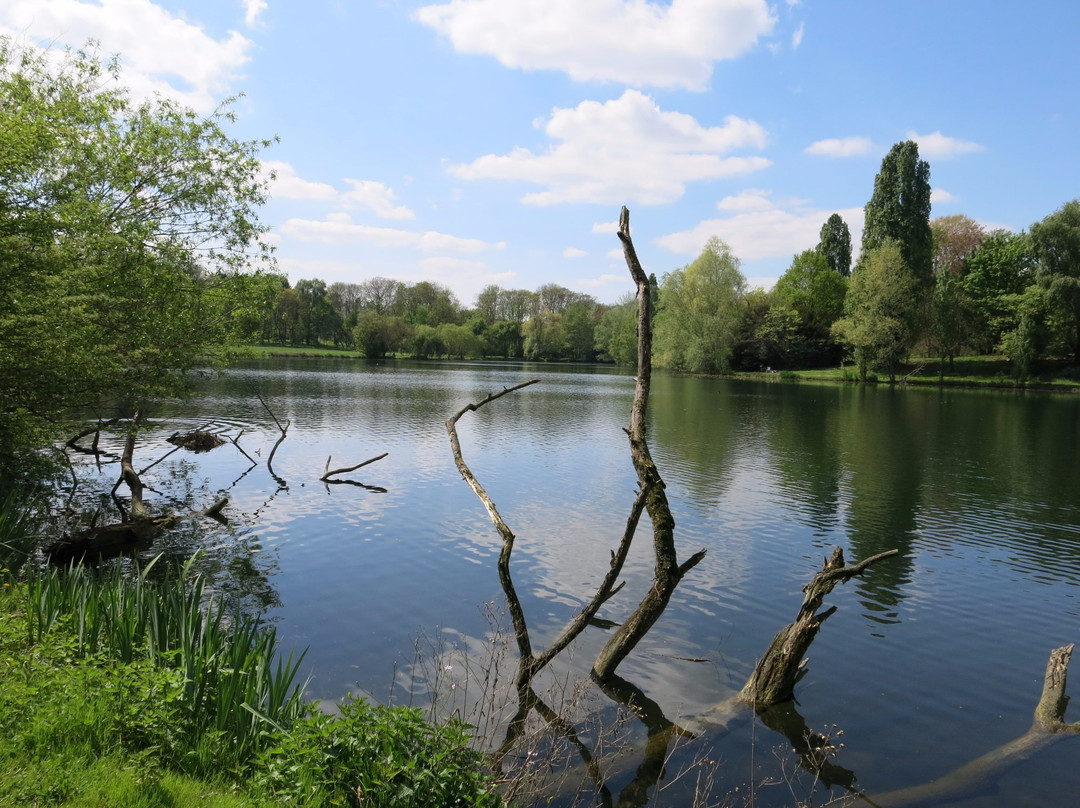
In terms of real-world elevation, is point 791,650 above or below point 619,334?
below

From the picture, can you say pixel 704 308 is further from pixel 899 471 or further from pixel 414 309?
pixel 414 309

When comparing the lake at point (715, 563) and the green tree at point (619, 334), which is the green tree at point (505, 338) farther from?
the lake at point (715, 563)

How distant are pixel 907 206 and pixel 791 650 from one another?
2858 inches

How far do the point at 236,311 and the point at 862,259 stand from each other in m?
67.0

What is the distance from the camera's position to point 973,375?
A: 70062mm

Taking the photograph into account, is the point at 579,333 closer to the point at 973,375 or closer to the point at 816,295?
the point at 816,295

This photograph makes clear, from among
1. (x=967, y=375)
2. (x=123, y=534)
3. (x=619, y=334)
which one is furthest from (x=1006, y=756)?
(x=619, y=334)

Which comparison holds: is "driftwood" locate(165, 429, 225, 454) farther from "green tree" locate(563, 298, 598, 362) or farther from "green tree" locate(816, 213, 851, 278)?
"green tree" locate(563, 298, 598, 362)

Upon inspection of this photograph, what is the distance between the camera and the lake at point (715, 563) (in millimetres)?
9016

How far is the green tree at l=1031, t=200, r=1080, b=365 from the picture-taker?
6150 centimetres

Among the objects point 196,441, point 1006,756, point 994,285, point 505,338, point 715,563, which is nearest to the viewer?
point 1006,756

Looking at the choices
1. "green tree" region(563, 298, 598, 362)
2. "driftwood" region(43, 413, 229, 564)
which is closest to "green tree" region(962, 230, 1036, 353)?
"green tree" region(563, 298, 598, 362)

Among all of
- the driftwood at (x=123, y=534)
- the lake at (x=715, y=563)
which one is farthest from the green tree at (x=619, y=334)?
the driftwood at (x=123, y=534)

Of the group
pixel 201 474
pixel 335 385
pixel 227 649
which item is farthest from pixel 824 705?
pixel 335 385
